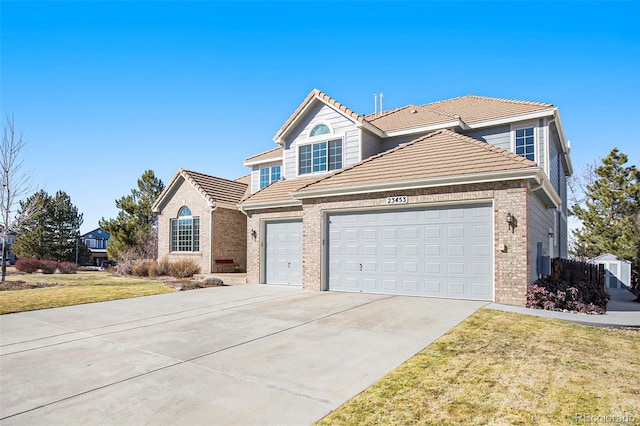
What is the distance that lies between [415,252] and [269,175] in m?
12.1

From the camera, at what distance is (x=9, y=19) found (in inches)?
526

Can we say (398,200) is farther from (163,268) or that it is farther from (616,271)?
(616,271)

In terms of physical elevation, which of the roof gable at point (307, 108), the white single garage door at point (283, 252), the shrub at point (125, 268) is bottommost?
the shrub at point (125, 268)

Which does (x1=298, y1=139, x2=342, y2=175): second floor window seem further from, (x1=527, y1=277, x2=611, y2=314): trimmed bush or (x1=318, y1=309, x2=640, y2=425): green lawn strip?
(x1=318, y1=309, x2=640, y2=425): green lawn strip

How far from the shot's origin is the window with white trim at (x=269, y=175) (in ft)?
70.6

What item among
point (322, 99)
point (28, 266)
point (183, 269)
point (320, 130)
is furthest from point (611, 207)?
point (28, 266)

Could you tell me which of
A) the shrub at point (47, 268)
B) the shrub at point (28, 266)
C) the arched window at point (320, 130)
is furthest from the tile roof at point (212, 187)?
the shrub at point (28, 266)

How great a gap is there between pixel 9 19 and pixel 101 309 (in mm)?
11069

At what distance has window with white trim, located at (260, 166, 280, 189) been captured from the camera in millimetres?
21520

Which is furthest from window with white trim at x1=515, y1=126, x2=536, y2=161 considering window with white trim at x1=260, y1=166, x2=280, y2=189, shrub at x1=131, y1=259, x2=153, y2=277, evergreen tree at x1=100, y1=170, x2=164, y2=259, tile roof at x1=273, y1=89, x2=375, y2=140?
evergreen tree at x1=100, y1=170, x2=164, y2=259

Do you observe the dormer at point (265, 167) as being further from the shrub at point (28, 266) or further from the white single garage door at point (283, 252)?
the shrub at point (28, 266)

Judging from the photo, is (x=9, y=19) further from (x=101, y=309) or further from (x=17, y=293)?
(x=101, y=309)

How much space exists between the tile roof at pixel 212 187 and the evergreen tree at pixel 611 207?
2257cm

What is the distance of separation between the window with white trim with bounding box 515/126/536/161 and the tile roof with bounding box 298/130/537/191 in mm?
3128
